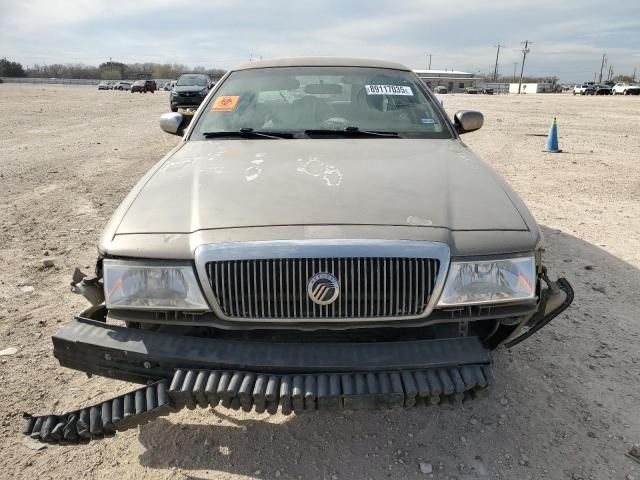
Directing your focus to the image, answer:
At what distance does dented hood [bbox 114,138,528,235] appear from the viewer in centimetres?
209

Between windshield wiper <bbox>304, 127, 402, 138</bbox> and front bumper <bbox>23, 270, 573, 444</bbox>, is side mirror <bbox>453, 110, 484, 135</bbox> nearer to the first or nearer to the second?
windshield wiper <bbox>304, 127, 402, 138</bbox>

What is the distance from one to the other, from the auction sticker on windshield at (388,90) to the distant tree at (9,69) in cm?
10739

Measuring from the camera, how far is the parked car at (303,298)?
1.84 m

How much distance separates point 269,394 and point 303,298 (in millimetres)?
380

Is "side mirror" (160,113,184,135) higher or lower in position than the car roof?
lower

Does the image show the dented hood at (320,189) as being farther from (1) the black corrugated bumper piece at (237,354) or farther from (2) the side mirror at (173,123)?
(2) the side mirror at (173,123)

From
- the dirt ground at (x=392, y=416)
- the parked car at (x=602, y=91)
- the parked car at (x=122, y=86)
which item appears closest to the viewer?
the dirt ground at (x=392, y=416)

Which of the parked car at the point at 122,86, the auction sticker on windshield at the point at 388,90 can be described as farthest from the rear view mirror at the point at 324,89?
the parked car at the point at 122,86

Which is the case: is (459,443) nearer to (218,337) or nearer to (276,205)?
(218,337)

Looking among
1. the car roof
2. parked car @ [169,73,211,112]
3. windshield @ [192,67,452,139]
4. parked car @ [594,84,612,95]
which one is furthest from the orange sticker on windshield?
parked car @ [594,84,612,95]

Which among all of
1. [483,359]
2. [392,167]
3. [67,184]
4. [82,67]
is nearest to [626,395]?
[483,359]

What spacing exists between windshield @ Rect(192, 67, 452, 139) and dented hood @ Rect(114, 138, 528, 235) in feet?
1.01

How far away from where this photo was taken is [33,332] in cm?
323

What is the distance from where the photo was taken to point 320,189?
2318mm
